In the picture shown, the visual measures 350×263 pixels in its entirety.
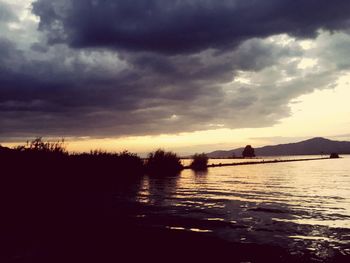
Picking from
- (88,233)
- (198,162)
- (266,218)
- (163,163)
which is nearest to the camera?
(88,233)

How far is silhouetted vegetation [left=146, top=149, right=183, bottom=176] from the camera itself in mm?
72062

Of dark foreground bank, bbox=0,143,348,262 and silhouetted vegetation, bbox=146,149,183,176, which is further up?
silhouetted vegetation, bbox=146,149,183,176

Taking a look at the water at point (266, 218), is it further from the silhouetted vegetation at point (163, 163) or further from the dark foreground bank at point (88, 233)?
the silhouetted vegetation at point (163, 163)

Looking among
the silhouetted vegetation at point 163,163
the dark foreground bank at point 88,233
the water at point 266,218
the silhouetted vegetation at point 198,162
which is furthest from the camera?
the silhouetted vegetation at point 198,162

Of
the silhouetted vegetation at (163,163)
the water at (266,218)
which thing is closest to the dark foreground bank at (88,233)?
the water at (266,218)

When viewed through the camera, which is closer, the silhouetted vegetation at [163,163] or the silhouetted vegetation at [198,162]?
the silhouetted vegetation at [163,163]

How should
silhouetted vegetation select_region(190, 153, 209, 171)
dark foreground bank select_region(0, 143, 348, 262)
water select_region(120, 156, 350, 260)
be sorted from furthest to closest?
silhouetted vegetation select_region(190, 153, 209, 171) < water select_region(120, 156, 350, 260) < dark foreground bank select_region(0, 143, 348, 262)

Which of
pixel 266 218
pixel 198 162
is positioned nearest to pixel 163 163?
pixel 198 162

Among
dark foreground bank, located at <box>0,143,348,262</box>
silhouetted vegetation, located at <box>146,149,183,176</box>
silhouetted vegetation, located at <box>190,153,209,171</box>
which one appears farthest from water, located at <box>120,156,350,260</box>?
silhouetted vegetation, located at <box>190,153,209,171</box>

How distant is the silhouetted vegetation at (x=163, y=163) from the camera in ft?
236

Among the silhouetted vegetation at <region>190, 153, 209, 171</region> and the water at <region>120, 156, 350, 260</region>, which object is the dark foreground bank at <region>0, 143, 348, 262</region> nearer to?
the water at <region>120, 156, 350, 260</region>

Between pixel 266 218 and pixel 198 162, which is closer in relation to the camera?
pixel 266 218

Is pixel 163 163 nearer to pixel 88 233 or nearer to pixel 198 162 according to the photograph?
pixel 198 162

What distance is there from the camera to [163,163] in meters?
74.6
